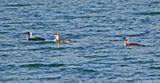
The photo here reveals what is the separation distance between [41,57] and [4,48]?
372cm

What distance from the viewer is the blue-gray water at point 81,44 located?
38438mm

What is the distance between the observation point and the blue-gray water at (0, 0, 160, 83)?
38.4m

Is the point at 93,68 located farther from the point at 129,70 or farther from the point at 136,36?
the point at 136,36

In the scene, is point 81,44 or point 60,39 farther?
point 60,39

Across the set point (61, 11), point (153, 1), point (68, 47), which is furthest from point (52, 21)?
point (153, 1)

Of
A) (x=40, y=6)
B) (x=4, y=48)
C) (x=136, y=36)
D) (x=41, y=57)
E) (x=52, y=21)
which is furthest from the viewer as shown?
(x=40, y=6)

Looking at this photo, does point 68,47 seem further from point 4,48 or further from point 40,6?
point 40,6

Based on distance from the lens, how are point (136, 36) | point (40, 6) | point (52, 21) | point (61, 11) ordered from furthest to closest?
point (40, 6), point (61, 11), point (52, 21), point (136, 36)

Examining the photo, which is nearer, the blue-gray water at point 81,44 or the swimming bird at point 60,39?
the blue-gray water at point 81,44

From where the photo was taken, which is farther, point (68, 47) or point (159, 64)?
point (68, 47)

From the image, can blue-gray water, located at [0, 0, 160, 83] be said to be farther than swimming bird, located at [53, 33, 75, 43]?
No

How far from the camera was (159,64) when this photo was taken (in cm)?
4050

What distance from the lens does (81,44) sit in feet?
156

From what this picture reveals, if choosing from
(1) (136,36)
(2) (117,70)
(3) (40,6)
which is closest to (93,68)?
(2) (117,70)
